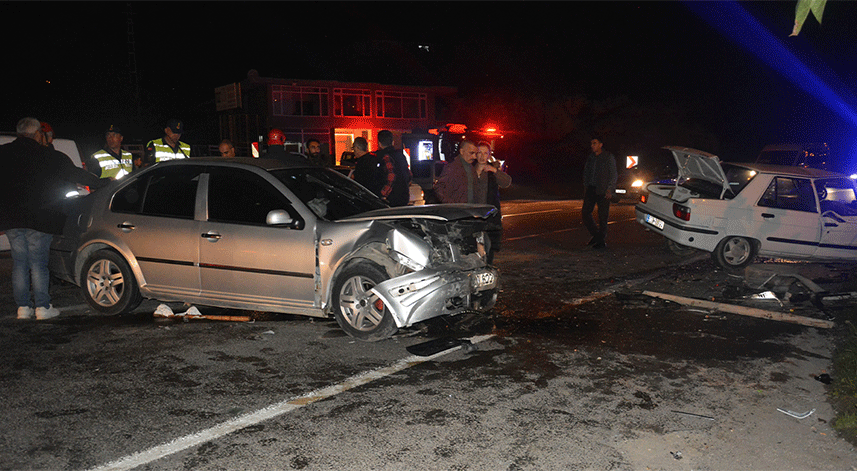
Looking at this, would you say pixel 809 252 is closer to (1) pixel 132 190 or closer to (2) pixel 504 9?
(1) pixel 132 190

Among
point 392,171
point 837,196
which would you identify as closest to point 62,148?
point 392,171

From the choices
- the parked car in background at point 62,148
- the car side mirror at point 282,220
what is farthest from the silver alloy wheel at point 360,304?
the parked car in background at point 62,148

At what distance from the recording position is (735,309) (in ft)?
22.6

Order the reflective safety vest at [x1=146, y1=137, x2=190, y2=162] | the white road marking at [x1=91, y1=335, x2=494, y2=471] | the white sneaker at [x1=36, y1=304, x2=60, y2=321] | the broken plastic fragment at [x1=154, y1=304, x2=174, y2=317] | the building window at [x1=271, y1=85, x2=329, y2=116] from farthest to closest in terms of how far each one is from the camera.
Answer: the building window at [x1=271, y1=85, x2=329, y2=116], the reflective safety vest at [x1=146, y1=137, x2=190, y2=162], the broken plastic fragment at [x1=154, y1=304, x2=174, y2=317], the white sneaker at [x1=36, y1=304, x2=60, y2=321], the white road marking at [x1=91, y1=335, x2=494, y2=471]

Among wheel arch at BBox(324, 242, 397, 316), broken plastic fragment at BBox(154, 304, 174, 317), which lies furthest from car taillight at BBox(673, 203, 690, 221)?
broken plastic fragment at BBox(154, 304, 174, 317)

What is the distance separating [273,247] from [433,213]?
5.01 feet

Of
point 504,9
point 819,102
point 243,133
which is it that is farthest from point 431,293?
point 819,102

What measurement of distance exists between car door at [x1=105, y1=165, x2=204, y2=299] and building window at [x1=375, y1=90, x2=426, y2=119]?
34.9 meters

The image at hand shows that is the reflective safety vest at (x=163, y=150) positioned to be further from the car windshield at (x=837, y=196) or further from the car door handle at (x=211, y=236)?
the car windshield at (x=837, y=196)

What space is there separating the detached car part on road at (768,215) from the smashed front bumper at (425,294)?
513 centimetres

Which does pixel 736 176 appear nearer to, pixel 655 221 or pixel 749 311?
pixel 655 221

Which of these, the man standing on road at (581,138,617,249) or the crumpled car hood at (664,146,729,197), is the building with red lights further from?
the crumpled car hood at (664,146,729,197)

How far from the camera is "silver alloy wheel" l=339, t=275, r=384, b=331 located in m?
5.59

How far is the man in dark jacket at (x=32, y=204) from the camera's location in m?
6.17
